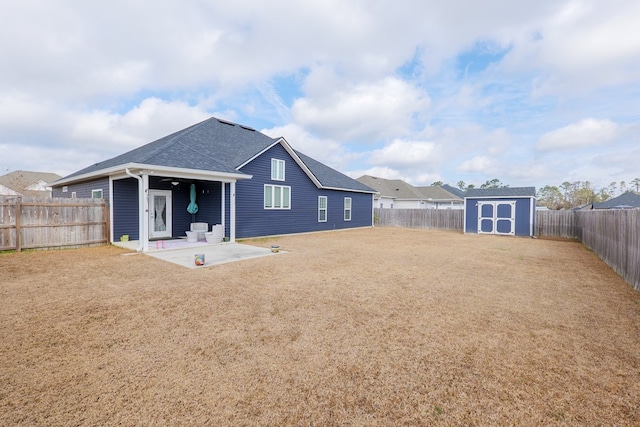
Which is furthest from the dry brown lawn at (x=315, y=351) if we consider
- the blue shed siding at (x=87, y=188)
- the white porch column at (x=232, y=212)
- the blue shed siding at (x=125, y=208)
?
the blue shed siding at (x=87, y=188)

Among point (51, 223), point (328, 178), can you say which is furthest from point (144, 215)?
point (328, 178)

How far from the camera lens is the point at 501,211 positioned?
58.6 ft

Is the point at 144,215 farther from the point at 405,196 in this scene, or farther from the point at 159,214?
the point at 405,196

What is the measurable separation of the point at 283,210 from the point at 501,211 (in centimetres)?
1422

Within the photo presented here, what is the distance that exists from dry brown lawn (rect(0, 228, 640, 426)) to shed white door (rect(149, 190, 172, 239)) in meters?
5.90

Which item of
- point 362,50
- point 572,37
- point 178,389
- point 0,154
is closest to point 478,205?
point 572,37

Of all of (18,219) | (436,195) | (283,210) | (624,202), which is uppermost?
(436,195)

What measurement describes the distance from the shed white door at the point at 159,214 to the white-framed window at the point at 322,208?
8.52 metres

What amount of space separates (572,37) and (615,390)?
1371 cm

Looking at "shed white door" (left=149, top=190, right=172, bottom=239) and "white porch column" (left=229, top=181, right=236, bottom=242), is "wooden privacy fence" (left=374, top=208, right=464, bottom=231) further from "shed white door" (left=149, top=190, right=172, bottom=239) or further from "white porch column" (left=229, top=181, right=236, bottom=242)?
"shed white door" (left=149, top=190, right=172, bottom=239)

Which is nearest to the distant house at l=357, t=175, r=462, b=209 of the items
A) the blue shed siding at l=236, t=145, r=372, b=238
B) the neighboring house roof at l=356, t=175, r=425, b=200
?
the neighboring house roof at l=356, t=175, r=425, b=200

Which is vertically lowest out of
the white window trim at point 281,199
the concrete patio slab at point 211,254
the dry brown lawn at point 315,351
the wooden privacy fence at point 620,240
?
the dry brown lawn at point 315,351

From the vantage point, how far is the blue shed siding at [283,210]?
13.0 meters

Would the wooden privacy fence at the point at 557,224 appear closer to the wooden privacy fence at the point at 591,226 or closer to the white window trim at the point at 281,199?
the wooden privacy fence at the point at 591,226
